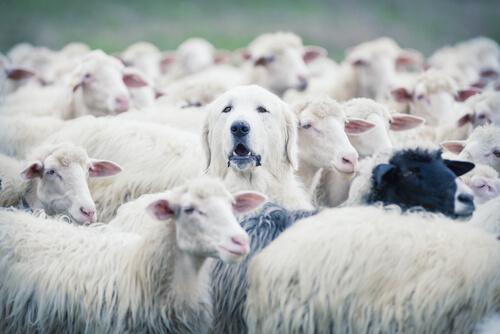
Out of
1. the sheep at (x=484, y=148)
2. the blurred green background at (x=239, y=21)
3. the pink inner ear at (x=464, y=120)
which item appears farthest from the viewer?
the blurred green background at (x=239, y=21)

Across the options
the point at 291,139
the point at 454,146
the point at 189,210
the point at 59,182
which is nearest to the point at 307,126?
the point at 291,139

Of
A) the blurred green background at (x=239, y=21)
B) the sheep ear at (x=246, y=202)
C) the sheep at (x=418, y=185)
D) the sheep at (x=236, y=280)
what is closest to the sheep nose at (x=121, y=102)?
the sheep at (x=236, y=280)

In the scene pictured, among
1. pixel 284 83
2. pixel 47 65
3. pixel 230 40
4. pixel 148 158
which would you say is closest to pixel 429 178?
pixel 148 158

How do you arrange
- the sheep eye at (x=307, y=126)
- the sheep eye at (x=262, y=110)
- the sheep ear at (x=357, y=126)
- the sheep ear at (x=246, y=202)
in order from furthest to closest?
the sheep ear at (x=357, y=126), the sheep eye at (x=307, y=126), the sheep eye at (x=262, y=110), the sheep ear at (x=246, y=202)

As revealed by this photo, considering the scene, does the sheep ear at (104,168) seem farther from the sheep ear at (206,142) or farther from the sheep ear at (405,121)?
the sheep ear at (405,121)

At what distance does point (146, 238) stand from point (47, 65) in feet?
26.8

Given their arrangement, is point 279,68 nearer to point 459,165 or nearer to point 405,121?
point 405,121

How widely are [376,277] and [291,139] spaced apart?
1.50 m

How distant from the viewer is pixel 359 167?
5.43 metres

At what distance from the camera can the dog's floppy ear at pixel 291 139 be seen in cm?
543

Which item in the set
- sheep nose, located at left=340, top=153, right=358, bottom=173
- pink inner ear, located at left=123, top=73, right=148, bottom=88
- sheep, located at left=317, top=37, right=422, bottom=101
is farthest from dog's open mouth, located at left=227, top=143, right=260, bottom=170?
sheep, located at left=317, top=37, right=422, bottom=101

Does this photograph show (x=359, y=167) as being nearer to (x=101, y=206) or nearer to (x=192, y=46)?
(x=101, y=206)

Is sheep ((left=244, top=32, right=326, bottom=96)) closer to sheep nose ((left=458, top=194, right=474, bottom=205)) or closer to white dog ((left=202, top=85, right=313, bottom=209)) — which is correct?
white dog ((left=202, top=85, right=313, bottom=209))

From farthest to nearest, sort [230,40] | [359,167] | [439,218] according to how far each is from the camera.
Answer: [230,40] < [359,167] < [439,218]
